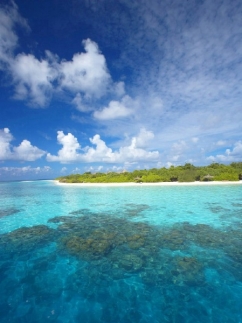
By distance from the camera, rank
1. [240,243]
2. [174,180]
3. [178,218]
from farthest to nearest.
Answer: [174,180] < [178,218] < [240,243]

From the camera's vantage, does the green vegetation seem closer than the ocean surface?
No

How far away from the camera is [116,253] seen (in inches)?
316

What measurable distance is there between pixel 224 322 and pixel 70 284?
4.35 metres

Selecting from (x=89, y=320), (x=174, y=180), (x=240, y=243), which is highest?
(x=174, y=180)

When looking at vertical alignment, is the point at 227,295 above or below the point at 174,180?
below

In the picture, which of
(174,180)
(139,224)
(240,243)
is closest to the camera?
(240,243)

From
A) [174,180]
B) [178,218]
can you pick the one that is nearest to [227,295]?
[178,218]

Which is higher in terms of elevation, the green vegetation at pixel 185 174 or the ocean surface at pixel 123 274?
the green vegetation at pixel 185 174

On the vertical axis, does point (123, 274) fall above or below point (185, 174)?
below

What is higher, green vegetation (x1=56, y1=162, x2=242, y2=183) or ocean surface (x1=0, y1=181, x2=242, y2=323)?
green vegetation (x1=56, y1=162, x2=242, y2=183)

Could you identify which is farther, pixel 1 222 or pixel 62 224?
pixel 1 222

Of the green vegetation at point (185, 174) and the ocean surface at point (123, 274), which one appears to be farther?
the green vegetation at point (185, 174)

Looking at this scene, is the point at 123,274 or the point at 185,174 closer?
the point at 123,274

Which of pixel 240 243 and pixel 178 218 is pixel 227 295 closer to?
pixel 240 243
